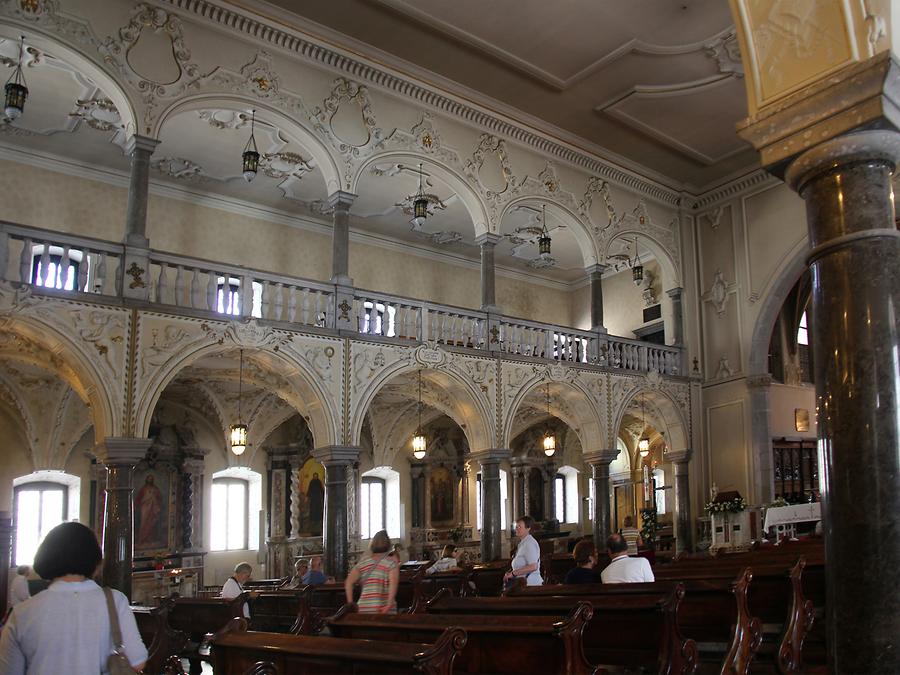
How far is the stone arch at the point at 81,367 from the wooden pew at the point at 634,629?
7.40 metres

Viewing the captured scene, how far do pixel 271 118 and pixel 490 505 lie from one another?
8.72 metres

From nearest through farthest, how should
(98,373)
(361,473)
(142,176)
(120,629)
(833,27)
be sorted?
(120,629), (833,27), (98,373), (142,176), (361,473)

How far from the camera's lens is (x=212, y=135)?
1766 centimetres

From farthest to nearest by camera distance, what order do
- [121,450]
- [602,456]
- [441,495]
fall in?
[441,495]
[602,456]
[121,450]

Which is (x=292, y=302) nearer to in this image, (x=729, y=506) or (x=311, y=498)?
(x=311, y=498)

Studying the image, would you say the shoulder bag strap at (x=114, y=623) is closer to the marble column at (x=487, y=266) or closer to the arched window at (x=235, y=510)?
the marble column at (x=487, y=266)

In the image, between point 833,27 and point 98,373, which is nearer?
point 833,27

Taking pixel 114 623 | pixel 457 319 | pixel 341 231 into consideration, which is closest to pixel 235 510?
pixel 457 319

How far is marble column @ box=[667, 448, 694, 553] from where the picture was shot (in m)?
20.8

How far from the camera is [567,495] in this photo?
28.1 meters

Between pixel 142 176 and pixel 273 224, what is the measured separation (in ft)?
25.0

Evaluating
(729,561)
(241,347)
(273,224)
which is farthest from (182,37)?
(729,561)

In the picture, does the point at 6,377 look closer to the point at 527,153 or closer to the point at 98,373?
the point at 98,373

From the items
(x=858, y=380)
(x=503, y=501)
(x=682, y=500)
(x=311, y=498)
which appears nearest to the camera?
(x=858, y=380)
